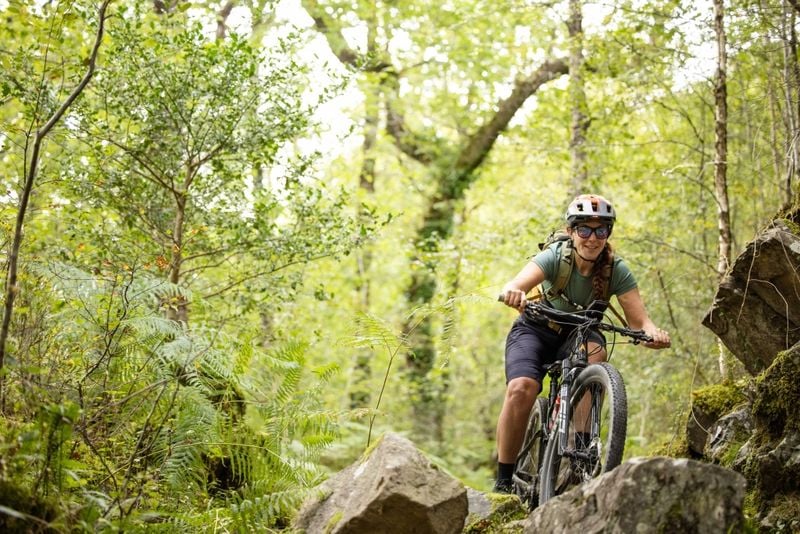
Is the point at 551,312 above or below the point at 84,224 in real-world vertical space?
below

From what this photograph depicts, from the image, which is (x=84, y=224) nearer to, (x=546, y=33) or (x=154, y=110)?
(x=154, y=110)

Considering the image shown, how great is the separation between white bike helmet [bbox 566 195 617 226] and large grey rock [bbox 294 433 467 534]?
2155 millimetres

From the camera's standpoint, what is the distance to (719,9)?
7621 mm

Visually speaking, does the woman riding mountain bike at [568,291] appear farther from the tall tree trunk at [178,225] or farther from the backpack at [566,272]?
the tall tree trunk at [178,225]

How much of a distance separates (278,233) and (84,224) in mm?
2102

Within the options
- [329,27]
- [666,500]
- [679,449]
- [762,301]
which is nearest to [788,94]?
[762,301]

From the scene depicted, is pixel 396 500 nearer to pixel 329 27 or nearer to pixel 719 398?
pixel 719 398

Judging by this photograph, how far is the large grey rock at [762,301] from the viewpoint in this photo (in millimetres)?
5938

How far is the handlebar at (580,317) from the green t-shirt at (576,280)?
0.73 ft

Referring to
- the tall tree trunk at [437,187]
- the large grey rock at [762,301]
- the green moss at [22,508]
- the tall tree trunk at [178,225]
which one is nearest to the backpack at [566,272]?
the large grey rock at [762,301]

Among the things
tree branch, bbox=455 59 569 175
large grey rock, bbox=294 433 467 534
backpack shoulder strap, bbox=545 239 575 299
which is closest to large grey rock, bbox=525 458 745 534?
large grey rock, bbox=294 433 467 534

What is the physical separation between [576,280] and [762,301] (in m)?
1.54

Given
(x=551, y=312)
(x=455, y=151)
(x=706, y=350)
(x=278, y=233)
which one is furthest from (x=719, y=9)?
(x=455, y=151)

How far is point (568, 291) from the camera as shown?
6.11 metres
